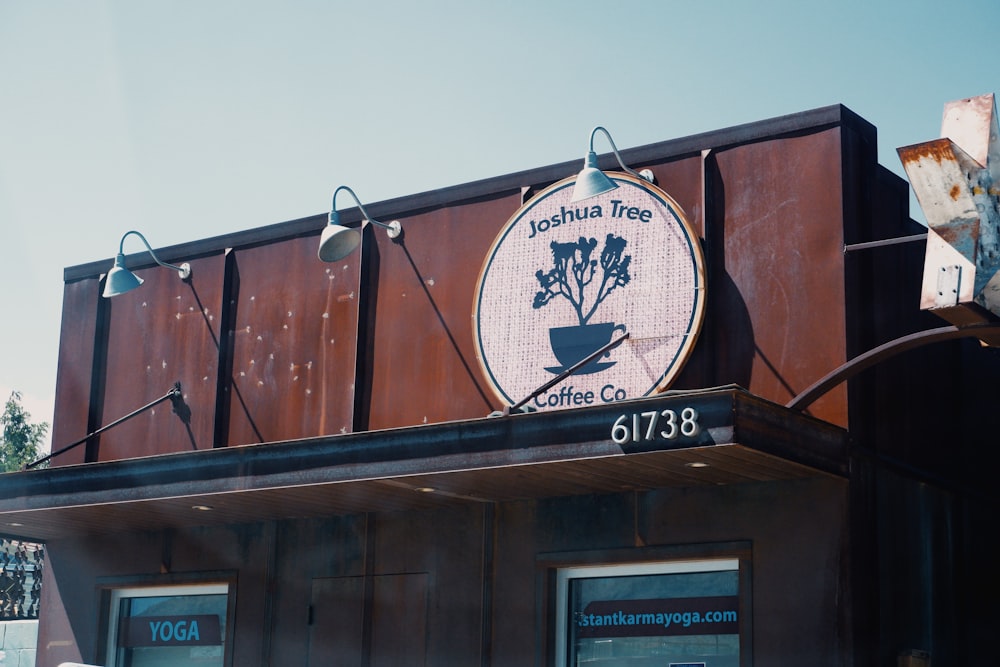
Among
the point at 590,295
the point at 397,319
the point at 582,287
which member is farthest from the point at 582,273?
the point at 397,319

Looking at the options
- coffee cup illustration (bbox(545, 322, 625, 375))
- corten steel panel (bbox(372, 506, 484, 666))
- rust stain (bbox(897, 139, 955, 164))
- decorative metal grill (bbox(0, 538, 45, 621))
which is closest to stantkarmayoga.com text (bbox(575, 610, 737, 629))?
corten steel panel (bbox(372, 506, 484, 666))

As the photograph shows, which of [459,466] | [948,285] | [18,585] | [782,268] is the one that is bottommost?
[18,585]

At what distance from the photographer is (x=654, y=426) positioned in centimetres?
1093

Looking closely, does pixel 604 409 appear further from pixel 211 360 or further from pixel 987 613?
pixel 211 360

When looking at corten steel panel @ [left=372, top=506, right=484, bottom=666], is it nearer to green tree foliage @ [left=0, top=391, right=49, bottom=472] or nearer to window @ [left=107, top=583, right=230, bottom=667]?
window @ [left=107, top=583, right=230, bottom=667]

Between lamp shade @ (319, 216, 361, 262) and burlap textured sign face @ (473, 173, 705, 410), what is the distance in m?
1.42

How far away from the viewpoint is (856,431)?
40.5 ft

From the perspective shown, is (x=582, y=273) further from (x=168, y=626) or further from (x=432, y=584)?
(x=168, y=626)

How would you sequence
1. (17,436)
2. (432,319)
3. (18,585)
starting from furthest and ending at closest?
(17,436) < (18,585) < (432,319)

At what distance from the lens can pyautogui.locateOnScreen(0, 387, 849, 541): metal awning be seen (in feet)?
35.9

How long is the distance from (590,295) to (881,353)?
3.21 meters

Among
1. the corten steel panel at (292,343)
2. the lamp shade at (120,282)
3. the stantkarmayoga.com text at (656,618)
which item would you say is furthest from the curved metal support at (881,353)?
the lamp shade at (120,282)

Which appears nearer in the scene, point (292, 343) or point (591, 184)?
point (591, 184)

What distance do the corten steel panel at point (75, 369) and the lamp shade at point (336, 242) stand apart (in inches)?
203
